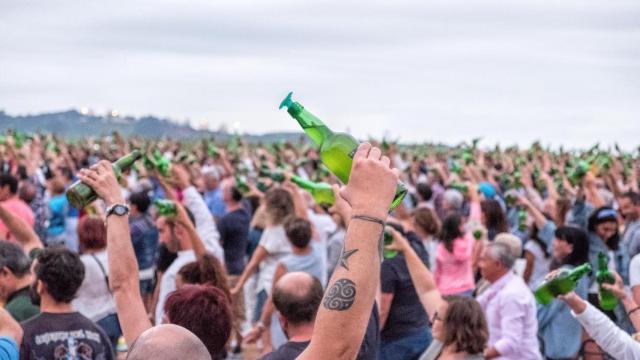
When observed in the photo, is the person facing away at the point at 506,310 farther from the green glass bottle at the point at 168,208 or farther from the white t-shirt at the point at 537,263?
the green glass bottle at the point at 168,208

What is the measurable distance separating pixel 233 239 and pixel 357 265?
849 cm

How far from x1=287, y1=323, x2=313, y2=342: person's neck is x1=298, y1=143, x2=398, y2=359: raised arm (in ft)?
5.99

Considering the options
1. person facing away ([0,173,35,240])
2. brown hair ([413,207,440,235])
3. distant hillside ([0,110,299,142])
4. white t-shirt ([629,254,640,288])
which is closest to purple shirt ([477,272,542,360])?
white t-shirt ([629,254,640,288])

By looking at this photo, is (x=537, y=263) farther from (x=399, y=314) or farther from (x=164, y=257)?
(x=164, y=257)

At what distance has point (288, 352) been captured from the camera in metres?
4.10

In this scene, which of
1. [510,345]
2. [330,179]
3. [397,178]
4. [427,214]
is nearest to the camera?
[397,178]

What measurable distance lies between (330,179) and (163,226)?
4.65 metres

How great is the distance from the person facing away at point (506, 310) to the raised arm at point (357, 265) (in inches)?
152

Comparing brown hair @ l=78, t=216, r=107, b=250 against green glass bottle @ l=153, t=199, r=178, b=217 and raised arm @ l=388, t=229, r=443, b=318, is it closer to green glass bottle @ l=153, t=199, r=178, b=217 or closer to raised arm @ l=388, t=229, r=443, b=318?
green glass bottle @ l=153, t=199, r=178, b=217

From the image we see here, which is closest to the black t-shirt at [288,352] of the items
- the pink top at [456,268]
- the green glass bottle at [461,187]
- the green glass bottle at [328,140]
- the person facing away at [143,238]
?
the green glass bottle at [328,140]

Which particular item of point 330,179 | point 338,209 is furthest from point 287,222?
point 330,179

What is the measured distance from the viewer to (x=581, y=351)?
787 cm

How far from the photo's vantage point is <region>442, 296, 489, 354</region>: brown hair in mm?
5059

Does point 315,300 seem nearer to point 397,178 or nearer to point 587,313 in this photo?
point 587,313
